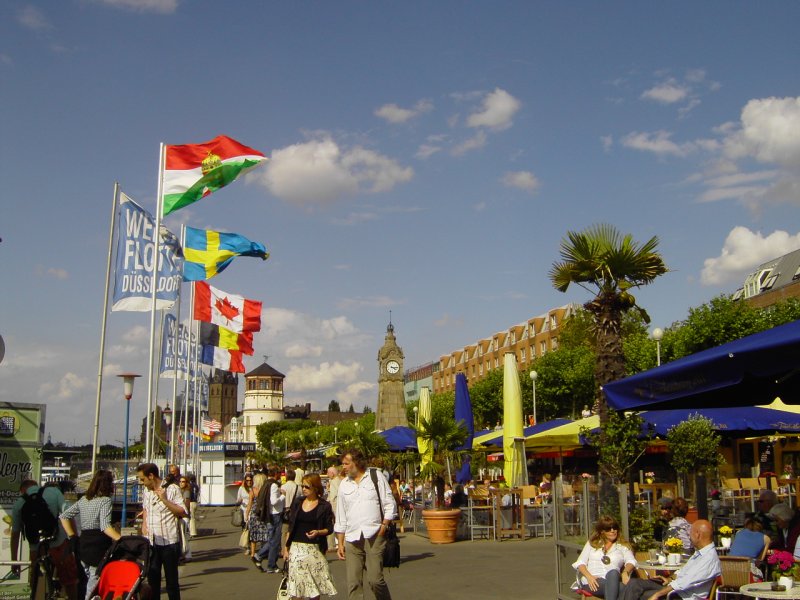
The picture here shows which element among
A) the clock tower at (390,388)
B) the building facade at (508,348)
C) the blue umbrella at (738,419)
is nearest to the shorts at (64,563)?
the blue umbrella at (738,419)

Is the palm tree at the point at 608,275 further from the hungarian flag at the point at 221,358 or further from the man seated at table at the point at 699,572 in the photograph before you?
the hungarian flag at the point at 221,358

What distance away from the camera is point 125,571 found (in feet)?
25.9

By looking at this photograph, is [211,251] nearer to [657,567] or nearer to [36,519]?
[36,519]

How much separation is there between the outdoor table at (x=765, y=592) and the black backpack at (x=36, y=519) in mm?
6973

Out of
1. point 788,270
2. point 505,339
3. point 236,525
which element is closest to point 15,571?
point 236,525

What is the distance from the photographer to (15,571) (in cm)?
953

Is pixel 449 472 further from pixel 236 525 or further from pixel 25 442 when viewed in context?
pixel 25 442

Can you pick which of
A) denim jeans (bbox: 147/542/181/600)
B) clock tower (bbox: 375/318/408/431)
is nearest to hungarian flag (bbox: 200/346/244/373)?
denim jeans (bbox: 147/542/181/600)

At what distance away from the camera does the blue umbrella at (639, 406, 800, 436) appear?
642 inches

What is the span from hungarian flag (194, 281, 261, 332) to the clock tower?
1567 inches

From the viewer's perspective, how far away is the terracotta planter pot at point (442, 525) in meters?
19.1

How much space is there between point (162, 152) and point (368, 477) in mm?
11027

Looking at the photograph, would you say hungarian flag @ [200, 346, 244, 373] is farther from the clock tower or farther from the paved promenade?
the clock tower

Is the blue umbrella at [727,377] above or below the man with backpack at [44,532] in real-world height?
above
